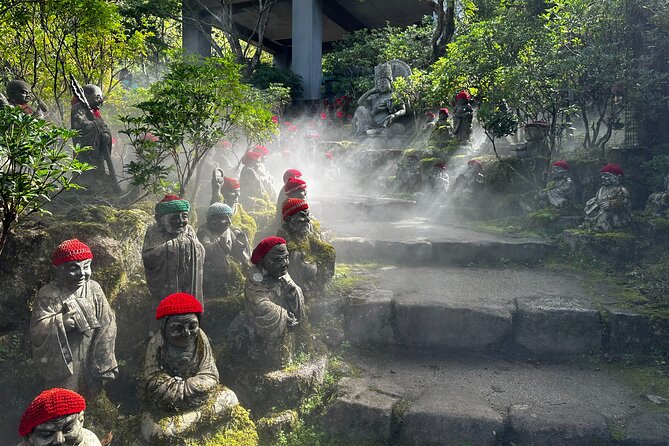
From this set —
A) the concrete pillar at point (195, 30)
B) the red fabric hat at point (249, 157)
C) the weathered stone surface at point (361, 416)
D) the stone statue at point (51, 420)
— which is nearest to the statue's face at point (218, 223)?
the weathered stone surface at point (361, 416)

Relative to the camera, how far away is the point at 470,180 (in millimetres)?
13469

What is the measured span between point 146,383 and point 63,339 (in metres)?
1.00

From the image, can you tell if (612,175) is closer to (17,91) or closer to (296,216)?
(296,216)

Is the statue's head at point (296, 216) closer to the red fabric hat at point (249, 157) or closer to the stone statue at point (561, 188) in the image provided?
the red fabric hat at point (249, 157)

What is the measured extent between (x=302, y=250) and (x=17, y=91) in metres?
5.03

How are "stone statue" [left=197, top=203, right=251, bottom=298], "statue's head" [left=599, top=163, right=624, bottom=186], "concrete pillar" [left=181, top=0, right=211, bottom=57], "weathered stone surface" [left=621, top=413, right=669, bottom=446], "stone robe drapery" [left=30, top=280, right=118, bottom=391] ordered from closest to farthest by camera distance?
"stone robe drapery" [left=30, top=280, right=118, bottom=391] → "weathered stone surface" [left=621, top=413, right=669, bottom=446] → "stone statue" [left=197, top=203, right=251, bottom=298] → "statue's head" [left=599, top=163, right=624, bottom=186] → "concrete pillar" [left=181, top=0, right=211, bottom=57]

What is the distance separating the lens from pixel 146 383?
4.84 meters

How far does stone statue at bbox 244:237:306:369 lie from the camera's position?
593cm

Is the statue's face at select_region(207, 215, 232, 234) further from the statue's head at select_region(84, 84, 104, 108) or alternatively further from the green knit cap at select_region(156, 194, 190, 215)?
the statue's head at select_region(84, 84, 104, 108)

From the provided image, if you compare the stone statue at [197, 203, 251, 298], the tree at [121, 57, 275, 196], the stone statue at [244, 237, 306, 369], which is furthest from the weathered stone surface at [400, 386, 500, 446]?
the tree at [121, 57, 275, 196]

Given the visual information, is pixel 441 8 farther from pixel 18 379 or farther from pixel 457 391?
pixel 18 379

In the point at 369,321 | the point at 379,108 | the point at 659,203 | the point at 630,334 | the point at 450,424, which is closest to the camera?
the point at 450,424

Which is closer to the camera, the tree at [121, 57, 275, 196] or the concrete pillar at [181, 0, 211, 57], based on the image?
the tree at [121, 57, 275, 196]

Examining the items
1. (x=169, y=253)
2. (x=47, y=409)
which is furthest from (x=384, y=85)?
(x=47, y=409)
